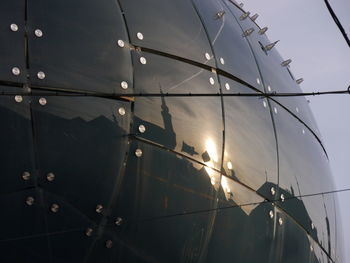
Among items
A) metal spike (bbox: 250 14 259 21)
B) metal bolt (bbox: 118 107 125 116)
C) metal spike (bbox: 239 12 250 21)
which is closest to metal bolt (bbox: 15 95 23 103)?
metal bolt (bbox: 118 107 125 116)

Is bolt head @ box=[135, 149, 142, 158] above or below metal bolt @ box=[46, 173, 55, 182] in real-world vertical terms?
above

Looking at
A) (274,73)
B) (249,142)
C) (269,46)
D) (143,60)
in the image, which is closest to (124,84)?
(143,60)

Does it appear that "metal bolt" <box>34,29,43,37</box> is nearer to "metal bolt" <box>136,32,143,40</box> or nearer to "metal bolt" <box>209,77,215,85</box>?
"metal bolt" <box>136,32,143,40</box>

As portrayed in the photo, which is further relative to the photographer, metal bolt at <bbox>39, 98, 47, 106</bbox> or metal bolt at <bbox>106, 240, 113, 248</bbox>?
metal bolt at <bbox>106, 240, 113, 248</bbox>

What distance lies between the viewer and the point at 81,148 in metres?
5.19

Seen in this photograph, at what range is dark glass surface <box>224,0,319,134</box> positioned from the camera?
25.3 feet

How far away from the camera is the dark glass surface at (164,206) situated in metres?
5.40

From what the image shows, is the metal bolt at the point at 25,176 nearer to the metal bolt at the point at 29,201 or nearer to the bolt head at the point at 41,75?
the metal bolt at the point at 29,201

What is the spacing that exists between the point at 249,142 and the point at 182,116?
903 millimetres

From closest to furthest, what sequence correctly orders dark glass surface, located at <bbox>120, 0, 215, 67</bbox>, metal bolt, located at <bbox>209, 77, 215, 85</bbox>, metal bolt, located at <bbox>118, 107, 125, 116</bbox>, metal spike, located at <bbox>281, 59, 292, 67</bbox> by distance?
metal bolt, located at <bbox>118, 107, 125, 116</bbox>, dark glass surface, located at <bbox>120, 0, 215, 67</bbox>, metal bolt, located at <bbox>209, 77, 215, 85</bbox>, metal spike, located at <bbox>281, 59, 292, 67</bbox>

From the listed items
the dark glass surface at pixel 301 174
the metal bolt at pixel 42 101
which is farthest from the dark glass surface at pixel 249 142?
the metal bolt at pixel 42 101

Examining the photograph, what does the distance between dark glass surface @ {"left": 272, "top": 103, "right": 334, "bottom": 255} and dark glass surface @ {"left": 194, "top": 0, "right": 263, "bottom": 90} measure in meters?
0.50

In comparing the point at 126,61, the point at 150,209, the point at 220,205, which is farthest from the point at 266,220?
the point at 126,61

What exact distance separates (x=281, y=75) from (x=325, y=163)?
4.20 ft
